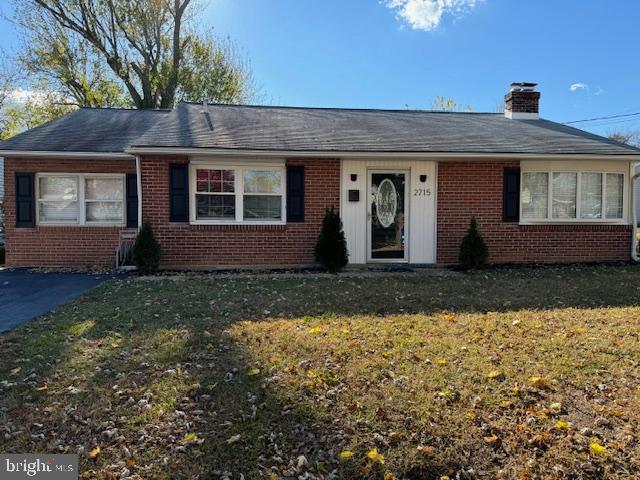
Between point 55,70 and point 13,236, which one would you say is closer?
point 13,236

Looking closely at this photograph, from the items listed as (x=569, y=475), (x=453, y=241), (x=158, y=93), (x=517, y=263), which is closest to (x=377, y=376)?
(x=569, y=475)

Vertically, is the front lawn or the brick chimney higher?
the brick chimney

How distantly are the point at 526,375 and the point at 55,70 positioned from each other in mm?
24710

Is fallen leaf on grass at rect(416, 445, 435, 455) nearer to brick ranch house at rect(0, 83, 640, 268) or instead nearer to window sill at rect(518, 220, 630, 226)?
brick ranch house at rect(0, 83, 640, 268)

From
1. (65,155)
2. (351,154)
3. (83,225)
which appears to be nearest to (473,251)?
(351,154)

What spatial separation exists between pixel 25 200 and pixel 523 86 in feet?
44.2

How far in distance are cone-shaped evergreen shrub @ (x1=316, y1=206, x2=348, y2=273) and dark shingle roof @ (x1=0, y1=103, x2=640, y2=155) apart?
1.52m

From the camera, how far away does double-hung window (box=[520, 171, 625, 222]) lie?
10.6 metres

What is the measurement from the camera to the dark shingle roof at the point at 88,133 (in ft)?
34.0

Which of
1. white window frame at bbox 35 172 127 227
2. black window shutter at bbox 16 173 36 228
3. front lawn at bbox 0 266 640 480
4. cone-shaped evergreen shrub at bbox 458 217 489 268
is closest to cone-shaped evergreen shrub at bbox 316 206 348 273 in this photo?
cone-shaped evergreen shrub at bbox 458 217 489 268

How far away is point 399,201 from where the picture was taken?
34.1 feet

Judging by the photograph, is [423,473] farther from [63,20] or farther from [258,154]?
[63,20]

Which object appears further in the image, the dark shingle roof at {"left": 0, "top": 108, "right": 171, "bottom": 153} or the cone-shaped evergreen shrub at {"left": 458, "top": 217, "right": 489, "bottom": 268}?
the dark shingle roof at {"left": 0, "top": 108, "right": 171, "bottom": 153}

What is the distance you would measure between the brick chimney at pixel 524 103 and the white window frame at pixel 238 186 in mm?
7821
